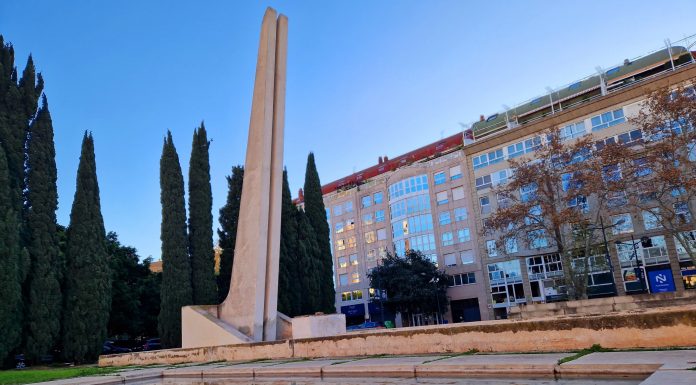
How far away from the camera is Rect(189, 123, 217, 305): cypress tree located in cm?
2738

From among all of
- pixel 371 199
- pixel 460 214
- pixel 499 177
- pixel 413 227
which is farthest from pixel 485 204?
pixel 371 199

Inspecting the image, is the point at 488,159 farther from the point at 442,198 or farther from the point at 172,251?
the point at 172,251

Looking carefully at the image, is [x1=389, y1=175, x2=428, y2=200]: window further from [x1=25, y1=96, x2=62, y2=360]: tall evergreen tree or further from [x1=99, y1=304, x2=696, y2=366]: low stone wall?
[x1=99, y1=304, x2=696, y2=366]: low stone wall

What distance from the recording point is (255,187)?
16.5 meters

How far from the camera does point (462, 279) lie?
47.8 metres

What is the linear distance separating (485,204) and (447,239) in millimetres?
5537

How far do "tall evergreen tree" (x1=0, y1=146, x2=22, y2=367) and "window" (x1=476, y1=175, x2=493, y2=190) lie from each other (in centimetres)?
3672

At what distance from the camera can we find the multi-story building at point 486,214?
36625 millimetres

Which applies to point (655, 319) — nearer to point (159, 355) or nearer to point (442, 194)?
point (159, 355)

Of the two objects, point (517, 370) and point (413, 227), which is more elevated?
point (413, 227)

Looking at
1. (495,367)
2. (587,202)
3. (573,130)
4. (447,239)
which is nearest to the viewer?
(495,367)

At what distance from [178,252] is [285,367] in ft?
67.8

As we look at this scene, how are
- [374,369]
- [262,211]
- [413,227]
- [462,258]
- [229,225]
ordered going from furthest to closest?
1. [413,227]
2. [462,258]
3. [229,225]
4. [262,211]
5. [374,369]

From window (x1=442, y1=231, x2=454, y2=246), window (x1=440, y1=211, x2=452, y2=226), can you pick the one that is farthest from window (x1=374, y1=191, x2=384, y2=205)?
window (x1=442, y1=231, x2=454, y2=246)
